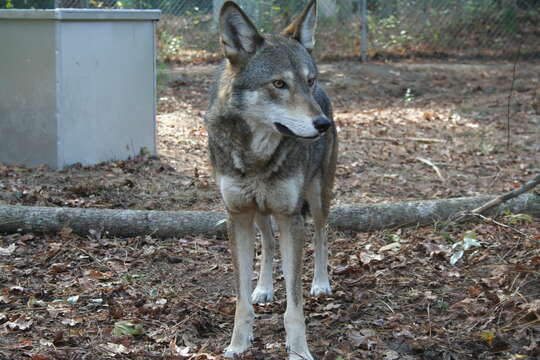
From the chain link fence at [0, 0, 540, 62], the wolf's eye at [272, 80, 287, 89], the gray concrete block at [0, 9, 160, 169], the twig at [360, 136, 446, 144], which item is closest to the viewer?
→ the wolf's eye at [272, 80, 287, 89]

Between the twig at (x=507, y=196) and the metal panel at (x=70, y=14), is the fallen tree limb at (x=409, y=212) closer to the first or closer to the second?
the twig at (x=507, y=196)

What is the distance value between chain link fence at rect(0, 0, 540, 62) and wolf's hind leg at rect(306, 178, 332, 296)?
9340 mm

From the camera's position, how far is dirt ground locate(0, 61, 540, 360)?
3963 mm

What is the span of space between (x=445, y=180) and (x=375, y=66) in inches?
267

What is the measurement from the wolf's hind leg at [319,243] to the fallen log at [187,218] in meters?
0.96

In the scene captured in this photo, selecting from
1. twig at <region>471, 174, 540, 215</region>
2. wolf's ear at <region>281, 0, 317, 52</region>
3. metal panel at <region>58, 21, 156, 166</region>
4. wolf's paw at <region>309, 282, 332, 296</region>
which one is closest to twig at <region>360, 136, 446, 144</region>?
metal panel at <region>58, 21, 156, 166</region>

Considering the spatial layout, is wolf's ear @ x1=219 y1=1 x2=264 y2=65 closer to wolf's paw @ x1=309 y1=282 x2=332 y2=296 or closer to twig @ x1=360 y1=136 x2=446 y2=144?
wolf's paw @ x1=309 y1=282 x2=332 y2=296

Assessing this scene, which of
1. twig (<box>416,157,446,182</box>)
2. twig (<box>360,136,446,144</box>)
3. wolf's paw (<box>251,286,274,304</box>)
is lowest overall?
wolf's paw (<box>251,286,274,304</box>)

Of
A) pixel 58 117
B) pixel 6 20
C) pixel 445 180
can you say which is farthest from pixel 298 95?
pixel 6 20

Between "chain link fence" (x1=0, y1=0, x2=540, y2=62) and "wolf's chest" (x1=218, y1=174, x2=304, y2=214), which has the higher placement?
"chain link fence" (x1=0, y1=0, x2=540, y2=62)

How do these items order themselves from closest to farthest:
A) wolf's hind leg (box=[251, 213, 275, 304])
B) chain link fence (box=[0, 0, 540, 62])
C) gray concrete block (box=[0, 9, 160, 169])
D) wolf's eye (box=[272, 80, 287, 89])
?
1. wolf's eye (box=[272, 80, 287, 89])
2. wolf's hind leg (box=[251, 213, 275, 304])
3. gray concrete block (box=[0, 9, 160, 169])
4. chain link fence (box=[0, 0, 540, 62])

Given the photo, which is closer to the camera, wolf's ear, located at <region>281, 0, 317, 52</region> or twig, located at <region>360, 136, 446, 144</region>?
wolf's ear, located at <region>281, 0, 317, 52</region>

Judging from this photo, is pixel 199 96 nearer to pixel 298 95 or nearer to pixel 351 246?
pixel 351 246

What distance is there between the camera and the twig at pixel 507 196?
4840mm
